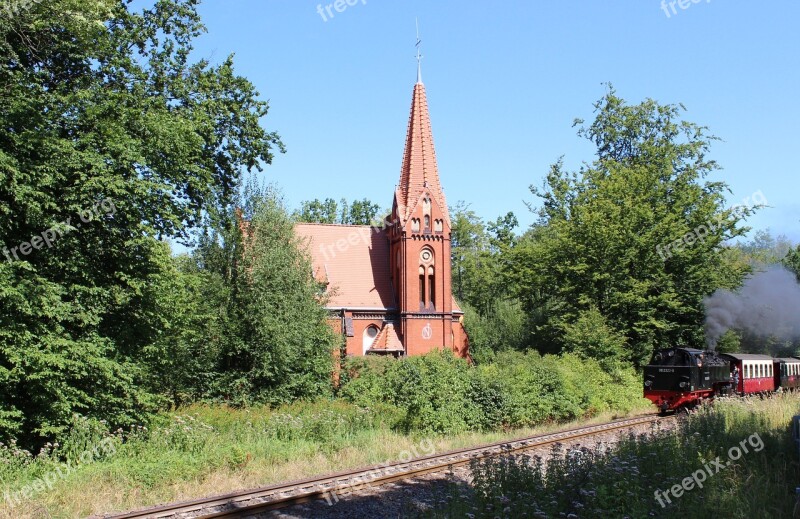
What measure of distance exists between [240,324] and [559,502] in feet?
58.2

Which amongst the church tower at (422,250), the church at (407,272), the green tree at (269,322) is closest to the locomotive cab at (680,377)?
the green tree at (269,322)

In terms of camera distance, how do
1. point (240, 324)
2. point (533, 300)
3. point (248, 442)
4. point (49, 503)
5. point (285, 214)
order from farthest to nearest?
Result: 1. point (533, 300)
2. point (285, 214)
3. point (240, 324)
4. point (248, 442)
5. point (49, 503)

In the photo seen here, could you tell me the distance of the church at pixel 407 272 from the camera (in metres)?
39.6

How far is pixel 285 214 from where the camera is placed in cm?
2719

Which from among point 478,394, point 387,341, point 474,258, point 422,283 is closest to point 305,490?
point 478,394

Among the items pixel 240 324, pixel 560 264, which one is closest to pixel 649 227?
pixel 560 264

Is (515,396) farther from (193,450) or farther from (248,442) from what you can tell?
(193,450)

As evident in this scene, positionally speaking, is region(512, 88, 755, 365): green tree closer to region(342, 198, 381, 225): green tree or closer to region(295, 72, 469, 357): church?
region(295, 72, 469, 357): church

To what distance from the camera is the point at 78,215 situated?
611 inches

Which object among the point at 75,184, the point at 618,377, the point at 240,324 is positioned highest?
the point at 75,184

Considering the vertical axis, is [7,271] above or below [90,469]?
above

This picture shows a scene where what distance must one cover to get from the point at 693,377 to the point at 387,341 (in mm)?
19309

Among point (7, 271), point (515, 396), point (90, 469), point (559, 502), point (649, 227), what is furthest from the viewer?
point (649, 227)

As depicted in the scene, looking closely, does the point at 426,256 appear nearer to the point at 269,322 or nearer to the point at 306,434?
the point at 269,322
